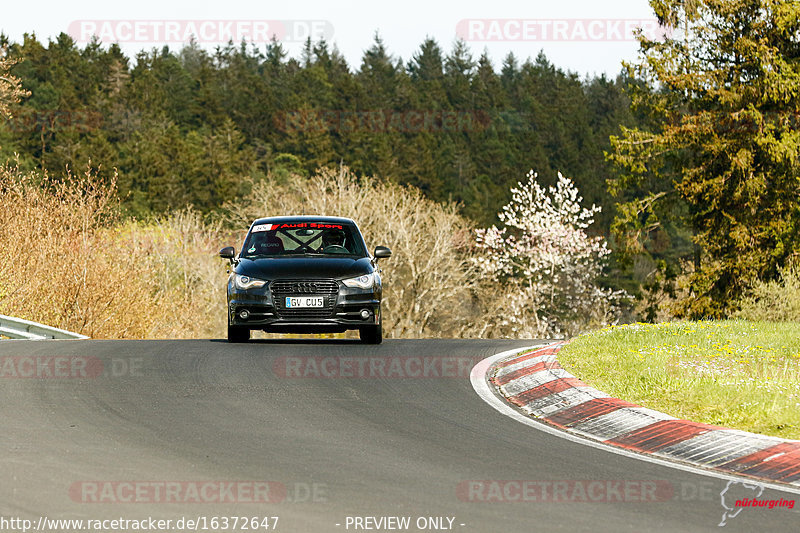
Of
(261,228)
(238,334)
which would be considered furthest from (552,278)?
(238,334)

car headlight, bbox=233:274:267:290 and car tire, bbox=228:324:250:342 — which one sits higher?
car headlight, bbox=233:274:267:290

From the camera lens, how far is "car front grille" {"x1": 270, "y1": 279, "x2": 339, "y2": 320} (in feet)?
50.0

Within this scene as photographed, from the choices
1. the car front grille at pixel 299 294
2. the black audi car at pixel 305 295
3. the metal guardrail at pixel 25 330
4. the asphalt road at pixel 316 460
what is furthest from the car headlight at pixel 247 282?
the metal guardrail at pixel 25 330

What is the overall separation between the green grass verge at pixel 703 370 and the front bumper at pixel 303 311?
3060 mm

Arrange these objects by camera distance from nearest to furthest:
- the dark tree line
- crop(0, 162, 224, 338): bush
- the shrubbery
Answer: crop(0, 162, 224, 338): bush < the shrubbery < the dark tree line

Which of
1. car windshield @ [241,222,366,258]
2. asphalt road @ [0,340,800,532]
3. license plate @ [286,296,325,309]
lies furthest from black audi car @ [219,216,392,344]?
asphalt road @ [0,340,800,532]

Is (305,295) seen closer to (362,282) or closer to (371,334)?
(362,282)

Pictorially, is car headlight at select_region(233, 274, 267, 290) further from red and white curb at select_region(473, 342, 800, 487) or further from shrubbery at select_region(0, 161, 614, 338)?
shrubbery at select_region(0, 161, 614, 338)

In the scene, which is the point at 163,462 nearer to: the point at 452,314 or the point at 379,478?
the point at 379,478

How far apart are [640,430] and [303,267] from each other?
24.8 ft

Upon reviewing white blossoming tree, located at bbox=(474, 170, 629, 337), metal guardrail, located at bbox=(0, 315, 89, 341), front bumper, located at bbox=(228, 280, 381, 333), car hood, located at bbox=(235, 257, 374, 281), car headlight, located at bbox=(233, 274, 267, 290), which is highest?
car hood, located at bbox=(235, 257, 374, 281)

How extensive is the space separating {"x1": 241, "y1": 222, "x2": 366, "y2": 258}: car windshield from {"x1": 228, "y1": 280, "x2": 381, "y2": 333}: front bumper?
3.62ft

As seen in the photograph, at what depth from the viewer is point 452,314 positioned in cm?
5759

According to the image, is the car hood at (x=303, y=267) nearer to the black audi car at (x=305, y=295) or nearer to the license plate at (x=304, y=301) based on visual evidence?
the black audi car at (x=305, y=295)
